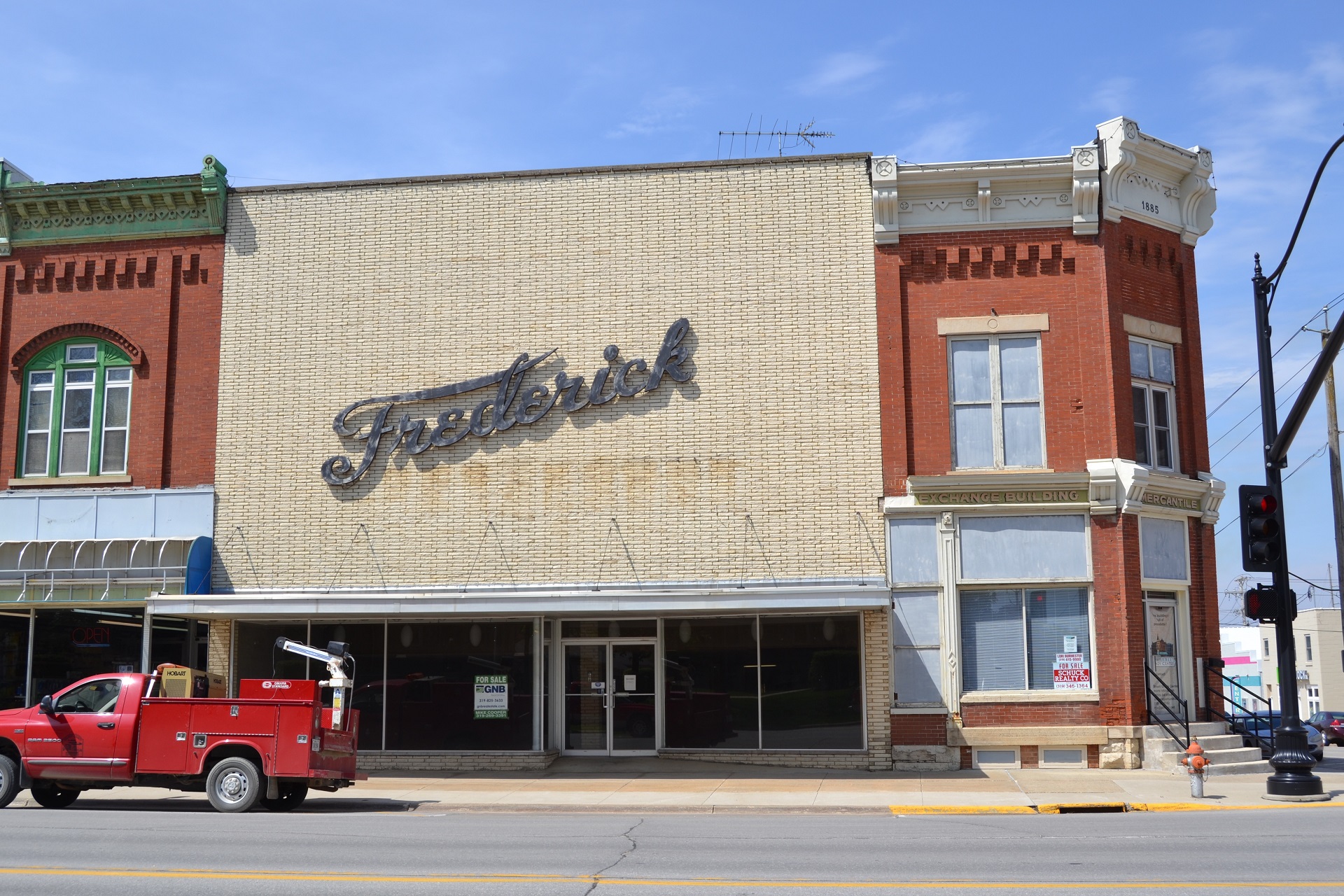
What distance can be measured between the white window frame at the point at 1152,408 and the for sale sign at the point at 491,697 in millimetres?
11181

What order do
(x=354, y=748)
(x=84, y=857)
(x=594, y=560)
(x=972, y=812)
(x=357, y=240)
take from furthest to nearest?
1. (x=357, y=240)
2. (x=594, y=560)
3. (x=354, y=748)
4. (x=972, y=812)
5. (x=84, y=857)

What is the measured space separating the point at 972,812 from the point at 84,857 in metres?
10.2

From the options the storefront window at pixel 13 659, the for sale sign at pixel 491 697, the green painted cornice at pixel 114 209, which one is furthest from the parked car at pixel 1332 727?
the storefront window at pixel 13 659

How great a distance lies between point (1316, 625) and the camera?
77.2 metres

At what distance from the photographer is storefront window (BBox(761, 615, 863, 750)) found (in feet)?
66.3

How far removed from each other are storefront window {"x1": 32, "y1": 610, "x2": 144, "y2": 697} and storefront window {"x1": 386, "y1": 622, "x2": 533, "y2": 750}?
4.72m

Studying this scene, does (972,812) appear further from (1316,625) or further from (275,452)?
(1316,625)

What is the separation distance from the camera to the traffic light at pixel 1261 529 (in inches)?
656

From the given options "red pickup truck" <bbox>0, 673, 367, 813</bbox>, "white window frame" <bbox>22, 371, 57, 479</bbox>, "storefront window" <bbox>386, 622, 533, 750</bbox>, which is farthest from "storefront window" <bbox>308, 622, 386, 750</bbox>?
"white window frame" <bbox>22, 371, 57, 479</bbox>

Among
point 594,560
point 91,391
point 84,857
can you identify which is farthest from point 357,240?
point 84,857

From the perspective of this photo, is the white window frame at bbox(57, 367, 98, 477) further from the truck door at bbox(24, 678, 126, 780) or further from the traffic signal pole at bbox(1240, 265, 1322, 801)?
the traffic signal pole at bbox(1240, 265, 1322, 801)

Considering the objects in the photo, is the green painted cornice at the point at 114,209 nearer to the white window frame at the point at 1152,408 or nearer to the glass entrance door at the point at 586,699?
the glass entrance door at the point at 586,699

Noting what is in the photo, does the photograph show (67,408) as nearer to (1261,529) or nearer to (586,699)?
(586,699)

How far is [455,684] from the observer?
21000mm
